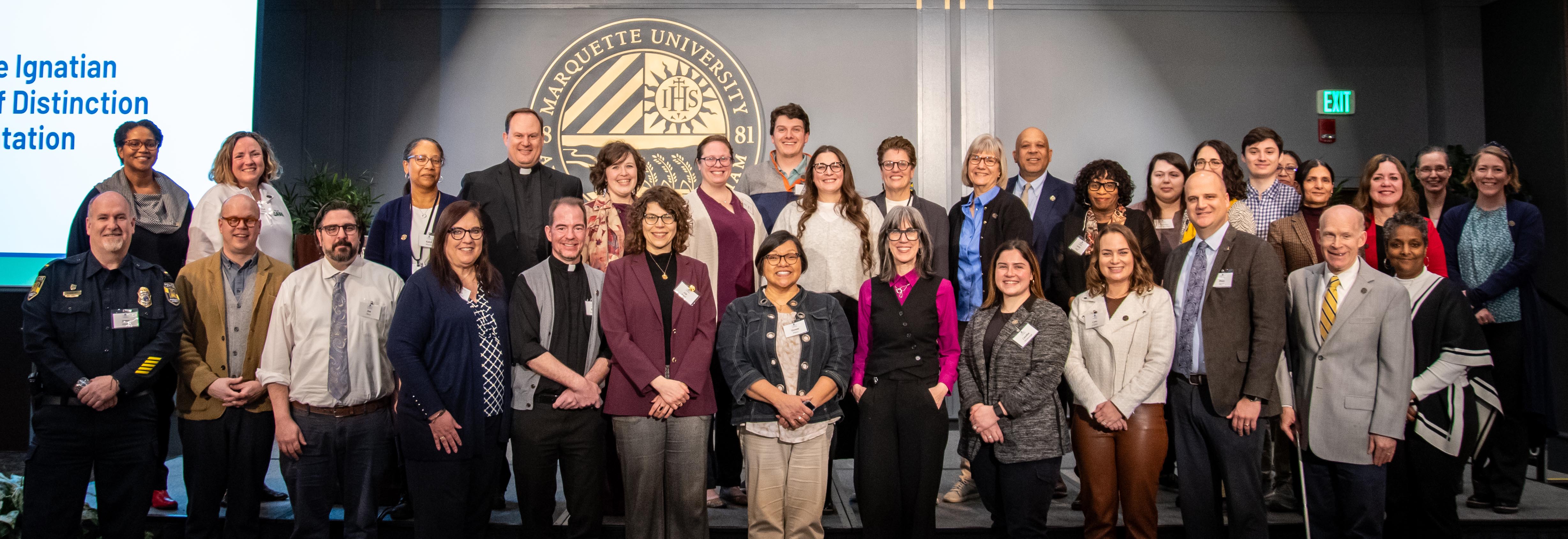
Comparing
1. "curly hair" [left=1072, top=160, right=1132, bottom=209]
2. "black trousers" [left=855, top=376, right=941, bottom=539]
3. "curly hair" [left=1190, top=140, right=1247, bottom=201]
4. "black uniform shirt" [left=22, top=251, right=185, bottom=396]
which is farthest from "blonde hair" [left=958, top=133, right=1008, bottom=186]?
"black uniform shirt" [left=22, top=251, right=185, bottom=396]

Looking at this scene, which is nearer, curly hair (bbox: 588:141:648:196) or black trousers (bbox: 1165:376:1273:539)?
black trousers (bbox: 1165:376:1273:539)

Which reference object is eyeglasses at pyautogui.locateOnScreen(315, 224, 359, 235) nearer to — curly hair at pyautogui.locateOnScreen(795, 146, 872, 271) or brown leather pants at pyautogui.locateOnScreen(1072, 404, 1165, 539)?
curly hair at pyautogui.locateOnScreen(795, 146, 872, 271)

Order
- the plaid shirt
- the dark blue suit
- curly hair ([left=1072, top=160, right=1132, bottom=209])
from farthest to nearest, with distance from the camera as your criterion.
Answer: the plaid shirt < the dark blue suit < curly hair ([left=1072, top=160, right=1132, bottom=209])

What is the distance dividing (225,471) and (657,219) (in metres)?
1.79

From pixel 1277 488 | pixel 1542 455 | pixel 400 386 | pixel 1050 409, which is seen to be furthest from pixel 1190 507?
pixel 400 386

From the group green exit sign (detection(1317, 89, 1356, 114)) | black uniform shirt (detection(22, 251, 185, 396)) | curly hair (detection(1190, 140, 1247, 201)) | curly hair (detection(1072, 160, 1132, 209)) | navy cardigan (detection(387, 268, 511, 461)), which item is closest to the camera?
navy cardigan (detection(387, 268, 511, 461))

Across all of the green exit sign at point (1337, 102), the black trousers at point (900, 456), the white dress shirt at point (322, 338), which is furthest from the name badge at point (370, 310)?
the green exit sign at point (1337, 102)

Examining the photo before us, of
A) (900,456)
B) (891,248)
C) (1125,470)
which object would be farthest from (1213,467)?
(891,248)

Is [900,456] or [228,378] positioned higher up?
[228,378]

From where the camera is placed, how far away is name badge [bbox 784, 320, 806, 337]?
3.02m

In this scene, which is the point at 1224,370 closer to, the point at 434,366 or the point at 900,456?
the point at 900,456

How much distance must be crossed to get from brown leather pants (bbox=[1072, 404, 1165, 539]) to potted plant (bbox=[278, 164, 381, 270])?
12.9 ft

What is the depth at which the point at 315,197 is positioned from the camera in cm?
545

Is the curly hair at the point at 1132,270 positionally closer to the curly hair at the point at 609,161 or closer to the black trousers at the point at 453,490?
the curly hair at the point at 609,161
